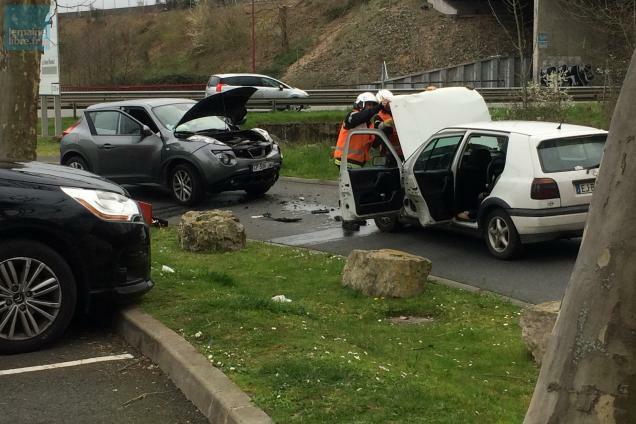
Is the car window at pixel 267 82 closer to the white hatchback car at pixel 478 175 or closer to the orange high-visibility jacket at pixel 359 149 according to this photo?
the orange high-visibility jacket at pixel 359 149

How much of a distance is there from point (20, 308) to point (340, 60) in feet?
174

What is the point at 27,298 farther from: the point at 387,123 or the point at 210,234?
the point at 387,123

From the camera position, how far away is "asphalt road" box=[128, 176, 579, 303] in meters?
8.41

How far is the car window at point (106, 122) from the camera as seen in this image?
14940 mm

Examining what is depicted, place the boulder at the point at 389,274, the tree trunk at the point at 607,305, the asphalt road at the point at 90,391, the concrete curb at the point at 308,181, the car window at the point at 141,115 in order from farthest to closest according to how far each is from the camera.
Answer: the concrete curb at the point at 308,181, the car window at the point at 141,115, the boulder at the point at 389,274, the asphalt road at the point at 90,391, the tree trunk at the point at 607,305

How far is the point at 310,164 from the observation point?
714 inches

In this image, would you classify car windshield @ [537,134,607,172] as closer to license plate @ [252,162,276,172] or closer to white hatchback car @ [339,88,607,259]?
white hatchback car @ [339,88,607,259]

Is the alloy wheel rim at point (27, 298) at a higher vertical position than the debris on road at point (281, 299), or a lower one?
higher

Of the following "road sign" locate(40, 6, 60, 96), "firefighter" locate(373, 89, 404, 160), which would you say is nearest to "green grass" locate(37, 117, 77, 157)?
"road sign" locate(40, 6, 60, 96)

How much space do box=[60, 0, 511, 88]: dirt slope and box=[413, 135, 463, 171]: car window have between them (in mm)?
44071

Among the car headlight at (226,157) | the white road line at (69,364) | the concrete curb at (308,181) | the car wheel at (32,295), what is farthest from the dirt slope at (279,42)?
the white road line at (69,364)

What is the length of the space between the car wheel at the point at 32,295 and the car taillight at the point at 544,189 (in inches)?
209

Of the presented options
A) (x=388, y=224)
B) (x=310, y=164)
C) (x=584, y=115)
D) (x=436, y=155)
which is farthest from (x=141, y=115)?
(x=584, y=115)

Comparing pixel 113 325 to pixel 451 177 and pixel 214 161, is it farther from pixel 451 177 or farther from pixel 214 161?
pixel 214 161
